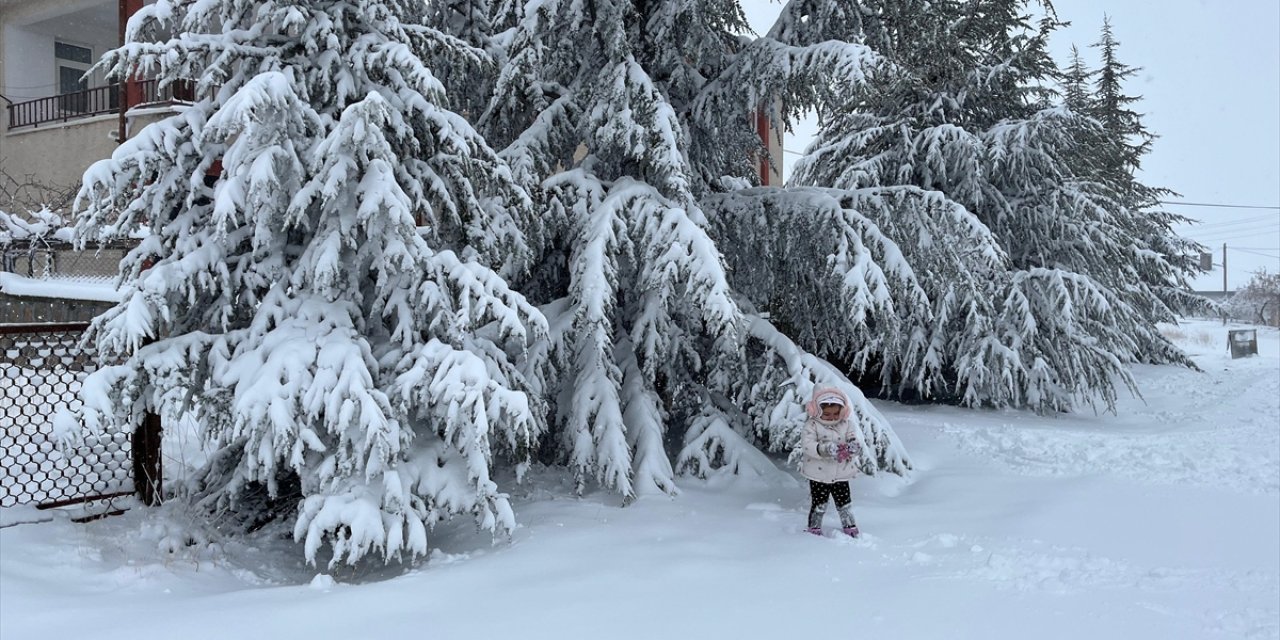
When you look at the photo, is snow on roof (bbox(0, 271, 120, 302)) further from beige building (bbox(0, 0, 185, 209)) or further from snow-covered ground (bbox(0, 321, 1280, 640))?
snow-covered ground (bbox(0, 321, 1280, 640))

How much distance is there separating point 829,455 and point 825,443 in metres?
0.10

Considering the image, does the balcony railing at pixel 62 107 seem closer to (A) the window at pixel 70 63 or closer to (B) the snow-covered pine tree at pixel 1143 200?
(A) the window at pixel 70 63

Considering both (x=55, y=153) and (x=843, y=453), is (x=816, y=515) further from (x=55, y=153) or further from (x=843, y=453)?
(x=55, y=153)

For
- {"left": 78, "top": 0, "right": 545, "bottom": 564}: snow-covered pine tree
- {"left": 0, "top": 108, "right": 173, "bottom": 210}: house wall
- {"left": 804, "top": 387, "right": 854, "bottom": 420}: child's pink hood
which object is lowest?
{"left": 804, "top": 387, "right": 854, "bottom": 420}: child's pink hood

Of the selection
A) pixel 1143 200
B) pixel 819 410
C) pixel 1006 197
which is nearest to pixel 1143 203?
pixel 1143 200

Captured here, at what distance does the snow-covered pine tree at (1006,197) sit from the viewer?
11.4 m

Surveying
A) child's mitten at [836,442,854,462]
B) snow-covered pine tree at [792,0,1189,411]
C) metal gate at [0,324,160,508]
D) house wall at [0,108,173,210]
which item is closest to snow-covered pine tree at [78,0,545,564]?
metal gate at [0,324,160,508]

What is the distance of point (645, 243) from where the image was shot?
20.6 ft

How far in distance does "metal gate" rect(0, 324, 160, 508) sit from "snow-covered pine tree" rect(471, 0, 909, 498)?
2.67 m

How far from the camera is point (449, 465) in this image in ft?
16.3

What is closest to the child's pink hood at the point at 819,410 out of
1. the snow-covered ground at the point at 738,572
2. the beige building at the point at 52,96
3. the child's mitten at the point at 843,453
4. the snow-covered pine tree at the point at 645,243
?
the child's mitten at the point at 843,453

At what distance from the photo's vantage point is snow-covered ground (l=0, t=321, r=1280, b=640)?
391cm

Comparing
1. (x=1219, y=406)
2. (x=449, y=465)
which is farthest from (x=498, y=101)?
(x=1219, y=406)

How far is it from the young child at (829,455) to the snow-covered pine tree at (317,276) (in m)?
2.10
